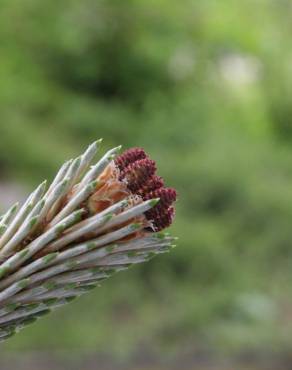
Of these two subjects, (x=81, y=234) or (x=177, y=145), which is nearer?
(x=81, y=234)

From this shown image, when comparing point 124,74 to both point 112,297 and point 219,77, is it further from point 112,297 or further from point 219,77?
point 112,297

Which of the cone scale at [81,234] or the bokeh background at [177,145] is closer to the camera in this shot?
the cone scale at [81,234]

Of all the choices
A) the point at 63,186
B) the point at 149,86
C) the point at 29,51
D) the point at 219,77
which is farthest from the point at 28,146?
the point at 63,186

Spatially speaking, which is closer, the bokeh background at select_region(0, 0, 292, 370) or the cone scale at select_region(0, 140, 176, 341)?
the cone scale at select_region(0, 140, 176, 341)

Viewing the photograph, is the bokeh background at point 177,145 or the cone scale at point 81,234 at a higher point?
the bokeh background at point 177,145

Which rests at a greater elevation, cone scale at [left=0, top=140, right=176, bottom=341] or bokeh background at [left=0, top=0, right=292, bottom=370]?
bokeh background at [left=0, top=0, right=292, bottom=370]
